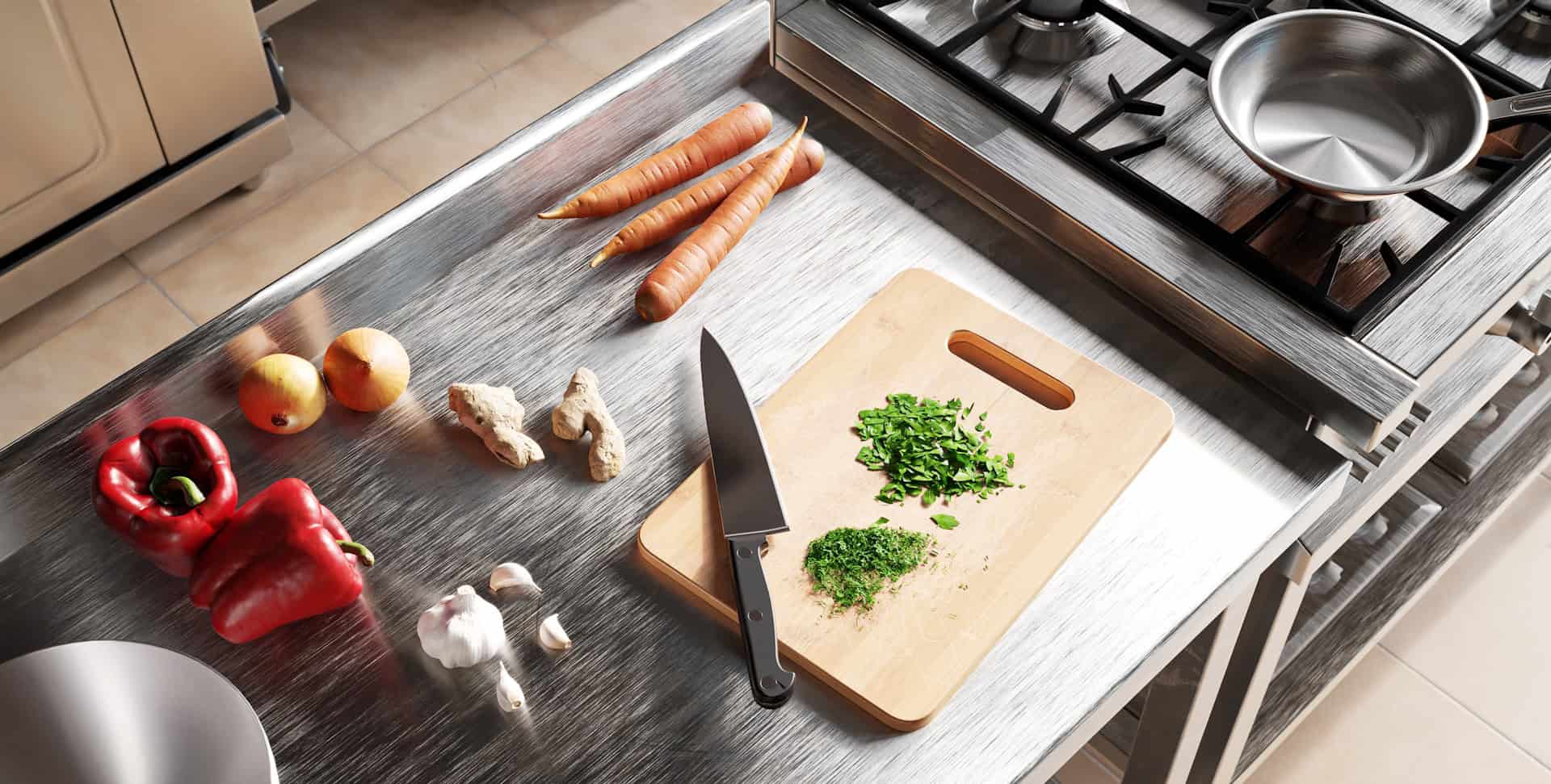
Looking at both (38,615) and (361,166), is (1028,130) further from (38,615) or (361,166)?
(361,166)

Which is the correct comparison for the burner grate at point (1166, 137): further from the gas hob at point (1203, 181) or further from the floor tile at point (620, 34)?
the floor tile at point (620, 34)

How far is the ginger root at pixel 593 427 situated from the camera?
3.35ft

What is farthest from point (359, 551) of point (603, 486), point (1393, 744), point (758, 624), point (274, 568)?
point (1393, 744)

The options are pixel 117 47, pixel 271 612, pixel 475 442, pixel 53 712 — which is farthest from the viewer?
pixel 117 47

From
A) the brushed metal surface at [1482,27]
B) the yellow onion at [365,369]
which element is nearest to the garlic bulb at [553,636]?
the yellow onion at [365,369]

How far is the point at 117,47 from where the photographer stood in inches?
77.5

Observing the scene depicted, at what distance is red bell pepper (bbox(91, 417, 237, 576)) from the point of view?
3.11 feet

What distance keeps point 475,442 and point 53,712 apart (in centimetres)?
34

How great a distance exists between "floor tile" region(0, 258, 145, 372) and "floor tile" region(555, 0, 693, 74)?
0.89 meters

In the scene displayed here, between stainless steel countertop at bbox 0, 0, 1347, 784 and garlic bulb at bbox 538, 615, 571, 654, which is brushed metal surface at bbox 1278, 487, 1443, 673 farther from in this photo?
garlic bulb at bbox 538, 615, 571, 654

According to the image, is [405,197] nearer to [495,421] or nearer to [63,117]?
[63,117]

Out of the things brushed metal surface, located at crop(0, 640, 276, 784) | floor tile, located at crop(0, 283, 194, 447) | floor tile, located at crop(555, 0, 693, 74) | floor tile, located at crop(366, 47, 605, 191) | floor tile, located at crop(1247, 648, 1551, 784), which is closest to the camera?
brushed metal surface, located at crop(0, 640, 276, 784)

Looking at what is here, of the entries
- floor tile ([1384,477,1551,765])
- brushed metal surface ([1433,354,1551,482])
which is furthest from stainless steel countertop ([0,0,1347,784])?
floor tile ([1384,477,1551,765])

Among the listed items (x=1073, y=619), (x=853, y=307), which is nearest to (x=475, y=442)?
(x=853, y=307)
